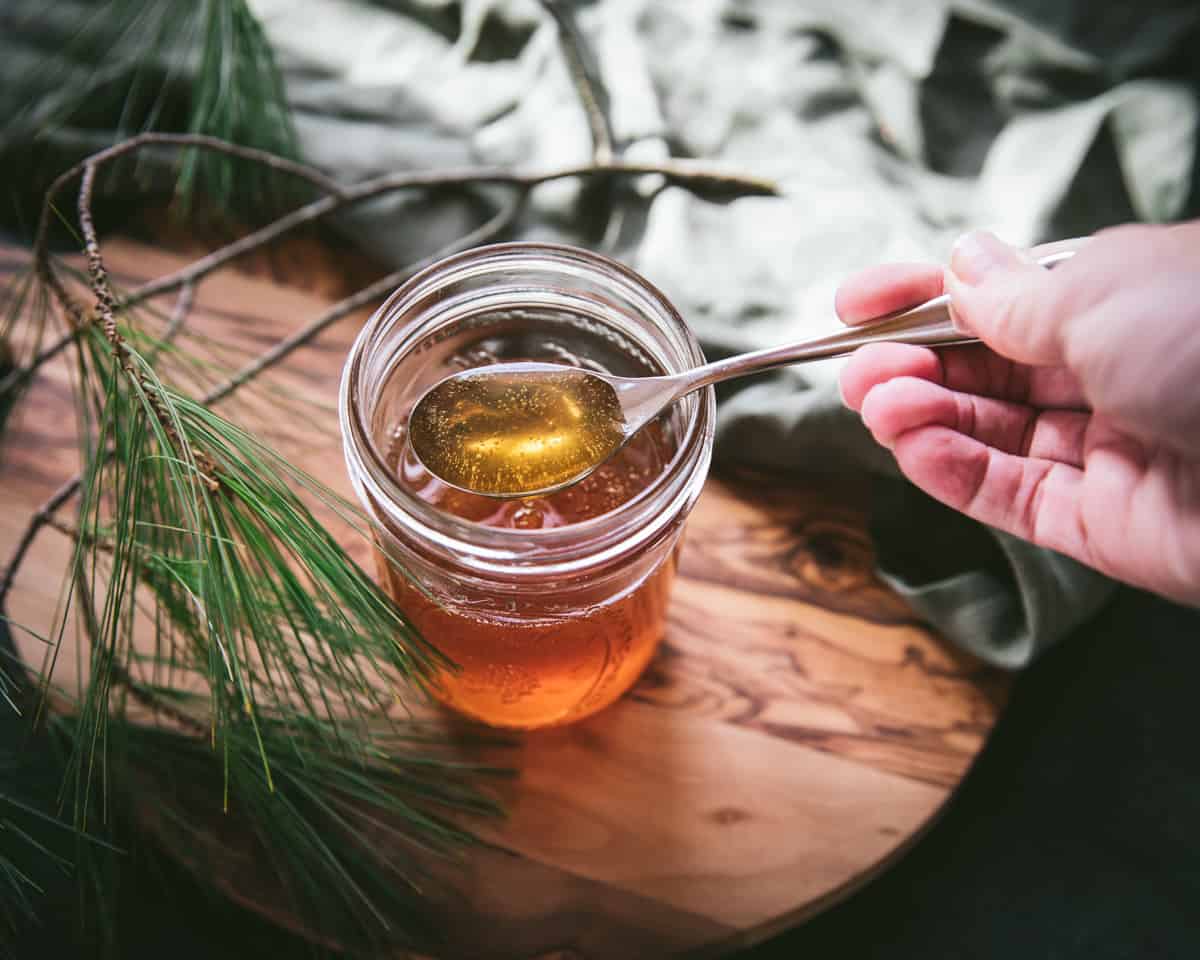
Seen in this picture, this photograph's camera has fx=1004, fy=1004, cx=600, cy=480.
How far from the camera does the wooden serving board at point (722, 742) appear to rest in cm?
57

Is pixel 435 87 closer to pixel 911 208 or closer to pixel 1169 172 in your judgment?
pixel 911 208

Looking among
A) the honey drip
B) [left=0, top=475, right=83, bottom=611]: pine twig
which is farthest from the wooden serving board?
the honey drip

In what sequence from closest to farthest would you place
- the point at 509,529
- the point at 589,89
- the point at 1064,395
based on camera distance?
1. the point at 509,529
2. the point at 1064,395
3. the point at 589,89

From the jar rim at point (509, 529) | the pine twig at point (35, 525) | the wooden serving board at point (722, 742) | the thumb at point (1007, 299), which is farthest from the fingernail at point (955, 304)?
the pine twig at point (35, 525)

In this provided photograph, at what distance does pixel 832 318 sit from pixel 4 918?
0.60 metres

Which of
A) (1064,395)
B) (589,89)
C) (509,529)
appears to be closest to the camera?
(509,529)

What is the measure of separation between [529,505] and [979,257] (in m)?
0.25

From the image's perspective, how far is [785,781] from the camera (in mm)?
604

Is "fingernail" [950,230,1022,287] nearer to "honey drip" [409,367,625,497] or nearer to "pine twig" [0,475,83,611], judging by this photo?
"honey drip" [409,367,625,497]

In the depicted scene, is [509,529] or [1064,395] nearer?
[509,529]

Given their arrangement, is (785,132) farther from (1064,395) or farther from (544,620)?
(544,620)

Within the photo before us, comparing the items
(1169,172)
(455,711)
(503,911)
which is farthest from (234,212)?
(1169,172)

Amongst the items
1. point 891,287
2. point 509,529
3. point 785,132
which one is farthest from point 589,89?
point 509,529

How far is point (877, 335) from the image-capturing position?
489mm
